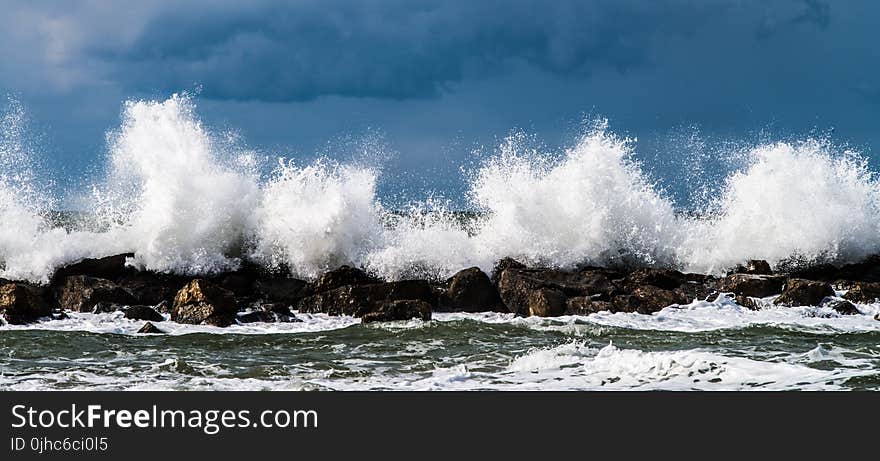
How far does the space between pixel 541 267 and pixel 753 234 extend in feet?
14.6

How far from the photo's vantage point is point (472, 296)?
13320 mm

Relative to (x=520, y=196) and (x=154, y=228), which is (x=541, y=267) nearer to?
(x=520, y=196)

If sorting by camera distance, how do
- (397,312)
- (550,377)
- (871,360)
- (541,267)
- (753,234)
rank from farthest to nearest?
1. (753,234)
2. (541,267)
3. (397,312)
4. (871,360)
5. (550,377)

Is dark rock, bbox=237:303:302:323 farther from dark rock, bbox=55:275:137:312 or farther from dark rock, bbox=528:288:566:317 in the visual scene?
dark rock, bbox=528:288:566:317

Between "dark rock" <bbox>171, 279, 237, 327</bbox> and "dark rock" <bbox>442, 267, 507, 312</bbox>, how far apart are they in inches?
127

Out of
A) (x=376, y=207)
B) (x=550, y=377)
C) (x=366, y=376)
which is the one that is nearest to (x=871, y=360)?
(x=550, y=377)

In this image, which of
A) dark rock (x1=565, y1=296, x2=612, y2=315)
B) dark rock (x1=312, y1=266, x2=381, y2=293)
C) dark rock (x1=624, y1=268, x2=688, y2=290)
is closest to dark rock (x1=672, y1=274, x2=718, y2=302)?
dark rock (x1=624, y1=268, x2=688, y2=290)

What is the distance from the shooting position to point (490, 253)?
1555cm

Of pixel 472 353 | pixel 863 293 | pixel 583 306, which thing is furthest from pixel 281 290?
pixel 863 293

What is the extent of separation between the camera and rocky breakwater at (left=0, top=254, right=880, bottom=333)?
40.1 ft

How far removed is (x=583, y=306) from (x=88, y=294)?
7245mm

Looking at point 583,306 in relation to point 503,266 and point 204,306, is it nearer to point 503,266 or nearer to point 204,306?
point 503,266
